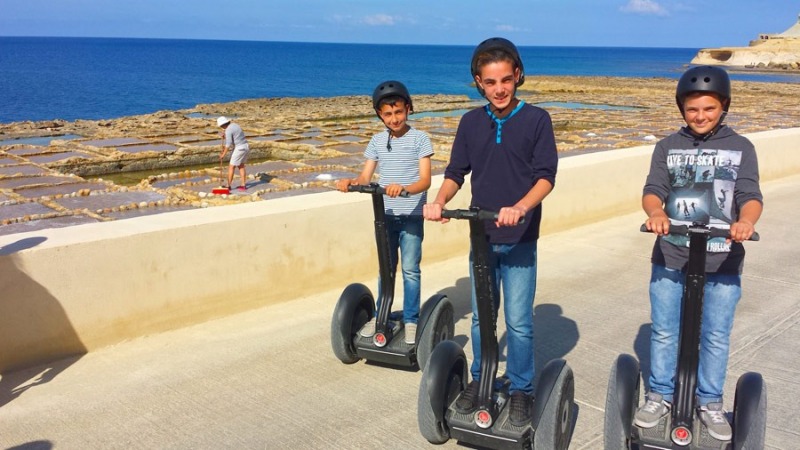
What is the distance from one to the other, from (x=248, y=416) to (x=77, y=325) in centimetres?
145

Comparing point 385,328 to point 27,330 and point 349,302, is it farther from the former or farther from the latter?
point 27,330

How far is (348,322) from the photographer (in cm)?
473

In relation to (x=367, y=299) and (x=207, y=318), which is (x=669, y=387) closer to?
(x=367, y=299)

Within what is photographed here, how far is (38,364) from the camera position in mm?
4656

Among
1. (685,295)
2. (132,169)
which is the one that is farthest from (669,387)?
(132,169)

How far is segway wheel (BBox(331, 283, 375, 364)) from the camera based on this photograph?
471 cm

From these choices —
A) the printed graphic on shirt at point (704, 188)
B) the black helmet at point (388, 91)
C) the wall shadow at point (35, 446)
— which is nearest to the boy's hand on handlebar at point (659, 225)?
the printed graphic on shirt at point (704, 188)

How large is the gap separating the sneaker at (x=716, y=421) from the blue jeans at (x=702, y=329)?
41mm

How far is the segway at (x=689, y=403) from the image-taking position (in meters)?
3.19

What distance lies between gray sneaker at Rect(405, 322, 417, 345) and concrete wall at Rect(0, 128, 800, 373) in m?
1.47

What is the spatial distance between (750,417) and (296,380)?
8.04 ft

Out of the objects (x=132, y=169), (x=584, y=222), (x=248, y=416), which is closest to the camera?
(x=248, y=416)

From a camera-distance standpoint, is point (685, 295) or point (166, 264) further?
point (166, 264)

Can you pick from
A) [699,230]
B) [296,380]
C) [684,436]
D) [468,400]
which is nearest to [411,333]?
[296,380]
